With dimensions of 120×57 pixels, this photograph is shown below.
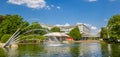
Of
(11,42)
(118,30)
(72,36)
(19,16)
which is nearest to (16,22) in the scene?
(19,16)

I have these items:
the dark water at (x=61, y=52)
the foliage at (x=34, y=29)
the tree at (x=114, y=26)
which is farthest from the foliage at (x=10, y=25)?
the dark water at (x=61, y=52)

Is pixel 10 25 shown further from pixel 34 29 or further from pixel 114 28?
pixel 114 28

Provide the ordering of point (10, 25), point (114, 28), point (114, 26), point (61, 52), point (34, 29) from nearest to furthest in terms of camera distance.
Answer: point (61, 52) < point (114, 26) < point (114, 28) < point (10, 25) < point (34, 29)

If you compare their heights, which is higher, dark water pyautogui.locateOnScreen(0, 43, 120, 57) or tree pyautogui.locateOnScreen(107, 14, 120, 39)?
tree pyautogui.locateOnScreen(107, 14, 120, 39)

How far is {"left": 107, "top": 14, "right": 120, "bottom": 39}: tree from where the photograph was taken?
9579cm

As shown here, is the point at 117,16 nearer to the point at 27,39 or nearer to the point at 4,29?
the point at 27,39

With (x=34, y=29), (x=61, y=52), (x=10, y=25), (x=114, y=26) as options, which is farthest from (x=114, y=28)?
(x=61, y=52)

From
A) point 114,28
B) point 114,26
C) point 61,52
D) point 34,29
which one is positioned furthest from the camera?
point 34,29

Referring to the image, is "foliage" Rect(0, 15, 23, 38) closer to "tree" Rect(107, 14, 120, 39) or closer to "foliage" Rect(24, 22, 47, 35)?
"foliage" Rect(24, 22, 47, 35)

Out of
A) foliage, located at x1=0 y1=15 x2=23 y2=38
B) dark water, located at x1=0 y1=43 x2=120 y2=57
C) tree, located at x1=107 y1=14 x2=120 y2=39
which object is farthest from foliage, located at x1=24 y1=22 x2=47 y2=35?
dark water, located at x1=0 y1=43 x2=120 y2=57

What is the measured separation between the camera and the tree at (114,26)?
9579cm

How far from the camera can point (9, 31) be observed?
3937 inches

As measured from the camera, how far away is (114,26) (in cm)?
9756

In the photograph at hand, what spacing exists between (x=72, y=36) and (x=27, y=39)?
66146mm
